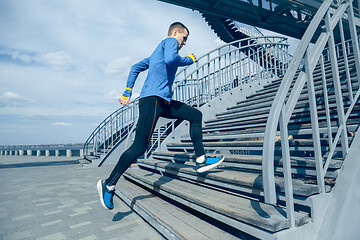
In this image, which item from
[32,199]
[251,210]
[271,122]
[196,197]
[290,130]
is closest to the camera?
[271,122]

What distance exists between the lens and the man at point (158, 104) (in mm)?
2379

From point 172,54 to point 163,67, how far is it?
0.66ft

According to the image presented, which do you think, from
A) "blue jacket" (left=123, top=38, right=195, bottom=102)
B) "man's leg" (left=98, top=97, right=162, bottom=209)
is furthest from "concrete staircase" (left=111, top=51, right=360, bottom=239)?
"blue jacket" (left=123, top=38, right=195, bottom=102)

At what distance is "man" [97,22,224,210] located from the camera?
7.80 feet

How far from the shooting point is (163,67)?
101 inches

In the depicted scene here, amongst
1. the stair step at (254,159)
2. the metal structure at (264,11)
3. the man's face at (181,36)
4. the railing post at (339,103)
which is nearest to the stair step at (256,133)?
the railing post at (339,103)

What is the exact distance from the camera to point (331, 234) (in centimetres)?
168

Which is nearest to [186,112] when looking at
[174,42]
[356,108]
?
[174,42]

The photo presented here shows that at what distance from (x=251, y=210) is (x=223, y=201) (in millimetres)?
335

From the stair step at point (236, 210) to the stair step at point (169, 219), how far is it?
13 centimetres

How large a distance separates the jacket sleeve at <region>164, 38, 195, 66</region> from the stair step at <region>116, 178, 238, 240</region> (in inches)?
63.0

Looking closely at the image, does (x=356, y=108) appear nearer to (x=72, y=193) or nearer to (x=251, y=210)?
(x=251, y=210)

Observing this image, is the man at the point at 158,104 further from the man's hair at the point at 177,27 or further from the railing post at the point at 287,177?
the railing post at the point at 287,177

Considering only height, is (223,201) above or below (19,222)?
above
